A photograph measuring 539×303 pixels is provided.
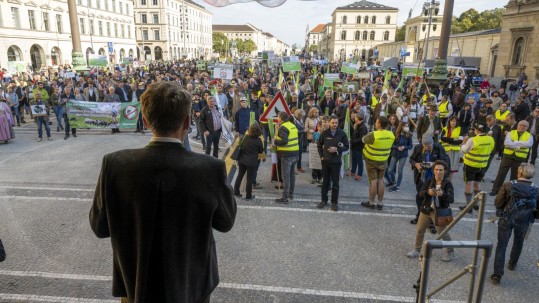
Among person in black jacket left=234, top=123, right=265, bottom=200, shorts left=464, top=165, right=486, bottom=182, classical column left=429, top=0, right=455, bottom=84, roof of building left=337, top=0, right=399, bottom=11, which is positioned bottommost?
shorts left=464, top=165, right=486, bottom=182

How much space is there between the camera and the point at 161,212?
70.3 inches

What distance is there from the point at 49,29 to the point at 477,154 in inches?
2129

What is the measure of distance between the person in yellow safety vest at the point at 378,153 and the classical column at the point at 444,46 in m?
11.7

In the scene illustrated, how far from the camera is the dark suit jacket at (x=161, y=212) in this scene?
1.76 metres

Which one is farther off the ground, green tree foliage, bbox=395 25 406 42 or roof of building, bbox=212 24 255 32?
roof of building, bbox=212 24 255 32

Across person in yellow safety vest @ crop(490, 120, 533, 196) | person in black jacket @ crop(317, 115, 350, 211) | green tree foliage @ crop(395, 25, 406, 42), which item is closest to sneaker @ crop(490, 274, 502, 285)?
person in black jacket @ crop(317, 115, 350, 211)

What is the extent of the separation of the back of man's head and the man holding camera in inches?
187

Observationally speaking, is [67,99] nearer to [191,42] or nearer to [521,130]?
[521,130]

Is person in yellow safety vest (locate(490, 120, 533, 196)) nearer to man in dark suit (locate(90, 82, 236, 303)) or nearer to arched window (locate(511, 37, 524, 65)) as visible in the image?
man in dark suit (locate(90, 82, 236, 303))

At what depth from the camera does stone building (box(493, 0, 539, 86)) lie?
3052cm

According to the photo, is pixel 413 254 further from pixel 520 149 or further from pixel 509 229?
pixel 520 149

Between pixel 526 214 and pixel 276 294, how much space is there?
3493 millimetres

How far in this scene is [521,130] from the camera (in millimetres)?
7324

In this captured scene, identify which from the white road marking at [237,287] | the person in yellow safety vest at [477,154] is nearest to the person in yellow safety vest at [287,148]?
the white road marking at [237,287]
